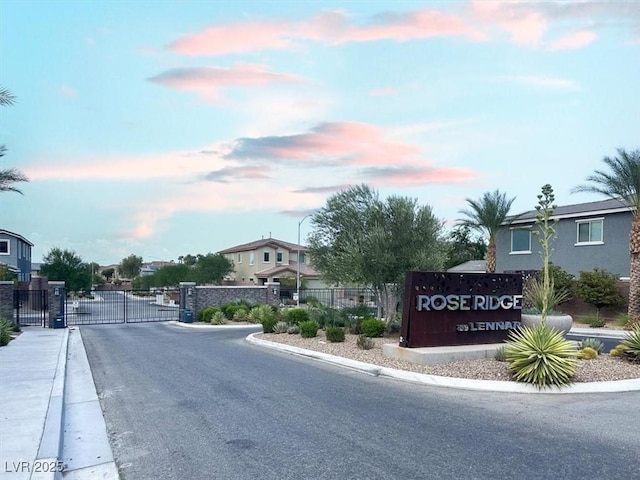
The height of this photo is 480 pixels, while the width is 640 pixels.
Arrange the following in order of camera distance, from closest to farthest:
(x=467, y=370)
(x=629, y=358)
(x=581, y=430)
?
(x=581, y=430)
(x=467, y=370)
(x=629, y=358)

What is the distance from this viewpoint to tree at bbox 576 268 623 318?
89.4 feet

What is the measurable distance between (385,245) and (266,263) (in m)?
51.5

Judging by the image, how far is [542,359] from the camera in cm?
1115

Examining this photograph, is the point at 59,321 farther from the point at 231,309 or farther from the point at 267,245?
the point at 267,245

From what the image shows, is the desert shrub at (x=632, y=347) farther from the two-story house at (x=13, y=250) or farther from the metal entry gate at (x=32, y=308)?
the two-story house at (x=13, y=250)

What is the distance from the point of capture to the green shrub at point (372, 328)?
1753cm

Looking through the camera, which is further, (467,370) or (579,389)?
(467,370)

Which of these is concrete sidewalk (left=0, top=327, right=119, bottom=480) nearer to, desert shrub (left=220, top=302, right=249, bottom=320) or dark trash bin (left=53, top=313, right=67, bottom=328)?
dark trash bin (left=53, top=313, right=67, bottom=328)

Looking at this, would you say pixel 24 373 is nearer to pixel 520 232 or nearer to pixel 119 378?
pixel 119 378

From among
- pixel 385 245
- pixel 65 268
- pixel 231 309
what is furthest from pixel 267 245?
pixel 385 245

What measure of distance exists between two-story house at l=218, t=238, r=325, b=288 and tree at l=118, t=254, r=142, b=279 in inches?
2141

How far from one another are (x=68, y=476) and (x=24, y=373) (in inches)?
294

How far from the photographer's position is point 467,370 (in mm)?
12203

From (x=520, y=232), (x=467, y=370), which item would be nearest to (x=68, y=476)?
(x=467, y=370)
